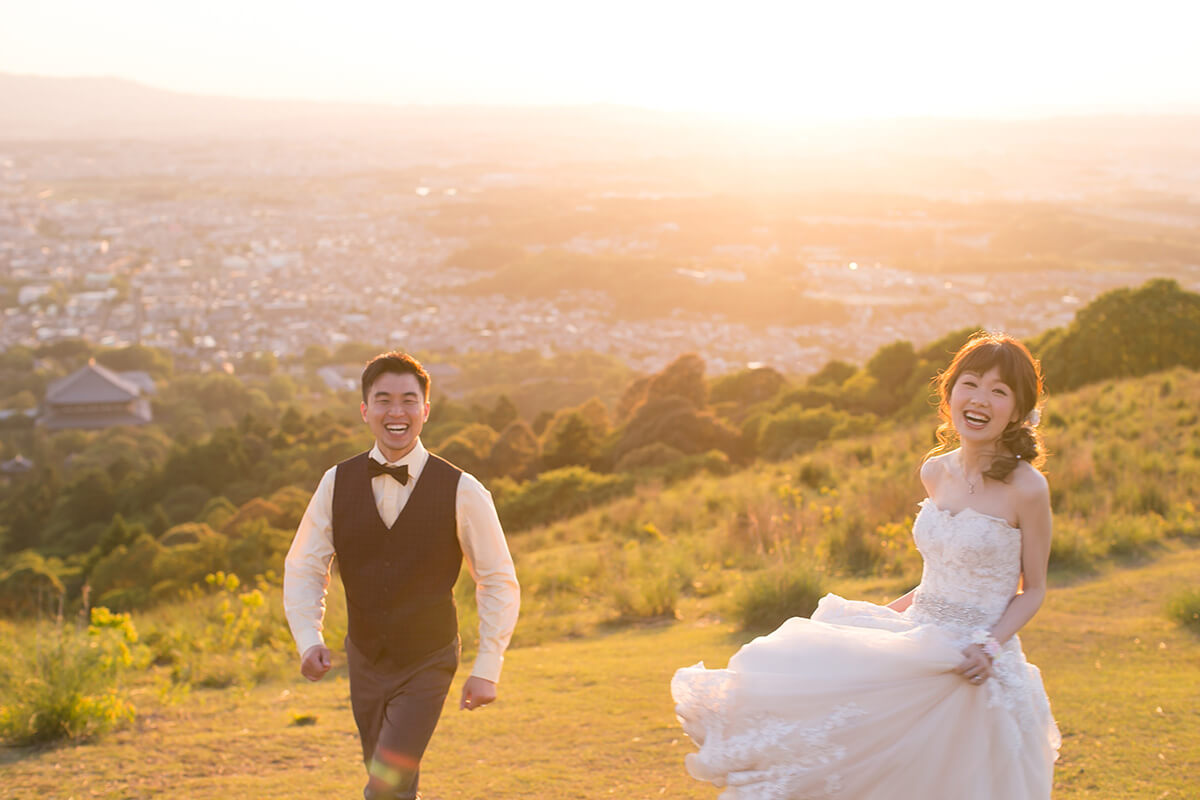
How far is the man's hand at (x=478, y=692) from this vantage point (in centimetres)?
288

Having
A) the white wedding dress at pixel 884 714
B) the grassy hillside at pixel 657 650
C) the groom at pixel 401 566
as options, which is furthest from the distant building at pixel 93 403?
the white wedding dress at pixel 884 714

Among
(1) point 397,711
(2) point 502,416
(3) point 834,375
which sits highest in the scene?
(1) point 397,711

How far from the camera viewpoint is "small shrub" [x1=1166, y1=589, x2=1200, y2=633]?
570cm

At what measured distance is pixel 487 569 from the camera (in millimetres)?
2969

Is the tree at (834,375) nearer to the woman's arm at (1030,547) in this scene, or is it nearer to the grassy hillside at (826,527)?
the grassy hillside at (826,527)

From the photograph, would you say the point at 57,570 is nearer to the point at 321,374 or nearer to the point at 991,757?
the point at 991,757

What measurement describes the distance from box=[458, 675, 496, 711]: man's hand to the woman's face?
152 centimetres

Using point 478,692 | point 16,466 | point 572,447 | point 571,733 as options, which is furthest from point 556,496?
point 16,466

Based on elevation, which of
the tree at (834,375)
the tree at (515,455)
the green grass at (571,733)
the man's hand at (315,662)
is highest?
the man's hand at (315,662)

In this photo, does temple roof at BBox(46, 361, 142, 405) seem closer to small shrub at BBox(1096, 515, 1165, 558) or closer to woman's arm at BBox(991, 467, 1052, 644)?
small shrub at BBox(1096, 515, 1165, 558)

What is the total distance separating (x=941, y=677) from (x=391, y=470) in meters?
1.60

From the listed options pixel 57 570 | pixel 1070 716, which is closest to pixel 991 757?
pixel 1070 716

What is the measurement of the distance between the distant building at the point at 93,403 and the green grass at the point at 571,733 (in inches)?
1686

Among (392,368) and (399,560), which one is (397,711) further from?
(392,368)
